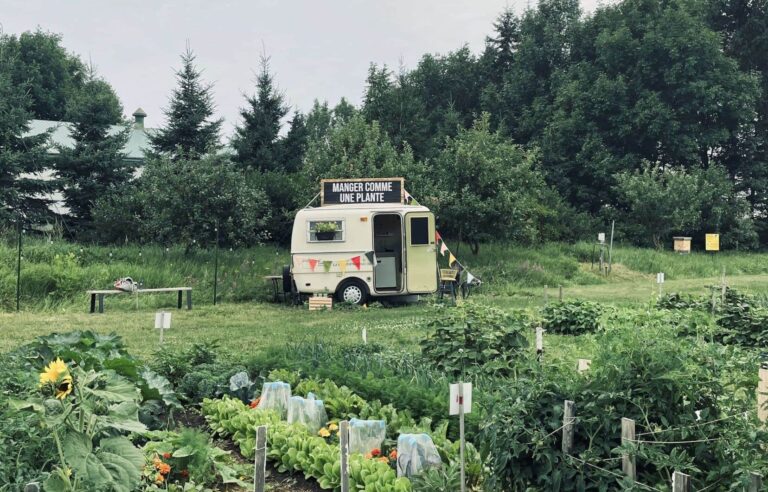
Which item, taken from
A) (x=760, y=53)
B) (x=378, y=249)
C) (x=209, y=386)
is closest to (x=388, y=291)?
(x=378, y=249)

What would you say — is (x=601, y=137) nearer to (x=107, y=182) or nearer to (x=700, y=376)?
(x=107, y=182)

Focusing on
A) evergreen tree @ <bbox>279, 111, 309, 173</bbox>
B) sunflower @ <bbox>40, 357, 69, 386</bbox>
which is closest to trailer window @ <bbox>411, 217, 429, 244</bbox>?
sunflower @ <bbox>40, 357, 69, 386</bbox>

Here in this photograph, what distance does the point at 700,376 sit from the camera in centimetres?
366

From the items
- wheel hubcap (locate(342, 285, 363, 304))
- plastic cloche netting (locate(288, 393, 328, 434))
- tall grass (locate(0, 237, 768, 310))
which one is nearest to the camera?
plastic cloche netting (locate(288, 393, 328, 434))

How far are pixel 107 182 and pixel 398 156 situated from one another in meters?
10.5

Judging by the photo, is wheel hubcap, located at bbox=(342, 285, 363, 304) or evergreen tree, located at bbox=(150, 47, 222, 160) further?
evergreen tree, located at bbox=(150, 47, 222, 160)

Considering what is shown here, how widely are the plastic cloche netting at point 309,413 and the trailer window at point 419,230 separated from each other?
10.3 metres

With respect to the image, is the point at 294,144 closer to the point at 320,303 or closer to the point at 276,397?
the point at 320,303

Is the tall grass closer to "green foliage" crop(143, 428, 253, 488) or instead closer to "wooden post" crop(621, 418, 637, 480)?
"green foliage" crop(143, 428, 253, 488)

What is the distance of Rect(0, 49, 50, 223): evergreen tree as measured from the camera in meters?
22.8

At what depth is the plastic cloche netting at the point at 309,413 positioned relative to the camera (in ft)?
17.4

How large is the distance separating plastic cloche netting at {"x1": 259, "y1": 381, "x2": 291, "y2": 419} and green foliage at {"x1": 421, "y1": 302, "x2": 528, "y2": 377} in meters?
1.66

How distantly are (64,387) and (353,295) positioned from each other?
11.7 metres

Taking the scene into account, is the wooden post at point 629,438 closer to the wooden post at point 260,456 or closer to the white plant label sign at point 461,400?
the white plant label sign at point 461,400
